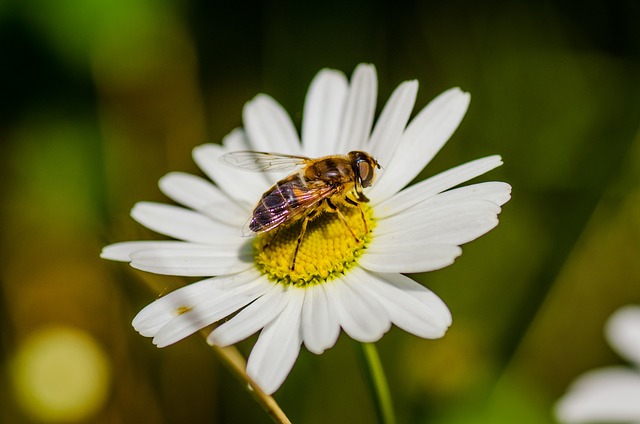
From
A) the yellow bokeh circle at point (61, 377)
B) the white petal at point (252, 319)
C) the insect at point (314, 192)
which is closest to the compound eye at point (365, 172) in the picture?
the insect at point (314, 192)

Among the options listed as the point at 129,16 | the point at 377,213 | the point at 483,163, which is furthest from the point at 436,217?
the point at 129,16

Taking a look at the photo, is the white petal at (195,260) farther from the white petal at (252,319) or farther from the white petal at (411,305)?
the white petal at (411,305)

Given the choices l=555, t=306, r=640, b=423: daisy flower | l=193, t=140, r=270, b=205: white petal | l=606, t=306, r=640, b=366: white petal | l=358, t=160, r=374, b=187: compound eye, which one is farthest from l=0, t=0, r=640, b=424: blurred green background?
l=555, t=306, r=640, b=423: daisy flower

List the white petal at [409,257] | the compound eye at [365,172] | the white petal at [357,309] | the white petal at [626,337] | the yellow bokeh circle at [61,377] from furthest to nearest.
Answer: the yellow bokeh circle at [61,377] < the compound eye at [365,172] < the white petal at [409,257] < the white petal at [357,309] < the white petal at [626,337]

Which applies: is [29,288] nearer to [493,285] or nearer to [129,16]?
[129,16]

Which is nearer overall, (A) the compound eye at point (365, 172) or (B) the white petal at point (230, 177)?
(A) the compound eye at point (365, 172)

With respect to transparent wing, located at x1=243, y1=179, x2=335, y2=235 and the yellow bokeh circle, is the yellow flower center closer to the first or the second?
transparent wing, located at x1=243, y1=179, x2=335, y2=235

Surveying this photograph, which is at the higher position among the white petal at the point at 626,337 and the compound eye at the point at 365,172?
the compound eye at the point at 365,172
